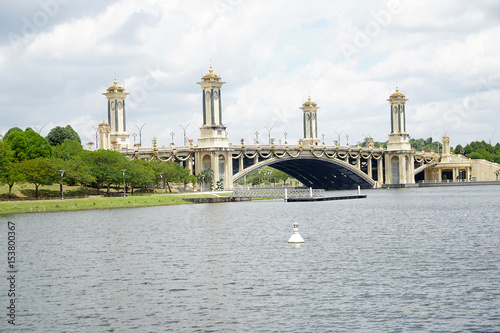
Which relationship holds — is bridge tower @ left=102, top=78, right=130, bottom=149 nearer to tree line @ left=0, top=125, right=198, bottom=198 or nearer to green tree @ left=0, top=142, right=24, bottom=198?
tree line @ left=0, top=125, right=198, bottom=198

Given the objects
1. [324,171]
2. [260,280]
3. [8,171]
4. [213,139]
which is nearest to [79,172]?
[8,171]

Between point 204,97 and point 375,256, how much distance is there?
112 meters

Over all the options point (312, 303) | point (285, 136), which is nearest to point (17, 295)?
point (312, 303)

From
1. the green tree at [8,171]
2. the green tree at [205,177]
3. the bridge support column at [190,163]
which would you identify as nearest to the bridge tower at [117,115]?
the bridge support column at [190,163]

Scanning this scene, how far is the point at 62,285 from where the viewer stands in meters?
34.7

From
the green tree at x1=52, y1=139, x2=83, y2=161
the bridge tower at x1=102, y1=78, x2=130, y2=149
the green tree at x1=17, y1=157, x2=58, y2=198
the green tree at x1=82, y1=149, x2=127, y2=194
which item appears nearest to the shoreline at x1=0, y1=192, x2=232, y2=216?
the green tree at x1=17, y1=157, x2=58, y2=198

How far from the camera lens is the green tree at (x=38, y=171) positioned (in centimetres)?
9950

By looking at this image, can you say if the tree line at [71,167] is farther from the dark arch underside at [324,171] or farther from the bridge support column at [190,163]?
the dark arch underside at [324,171]

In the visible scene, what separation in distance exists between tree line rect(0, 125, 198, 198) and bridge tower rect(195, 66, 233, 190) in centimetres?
1119

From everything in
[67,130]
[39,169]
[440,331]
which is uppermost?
[67,130]

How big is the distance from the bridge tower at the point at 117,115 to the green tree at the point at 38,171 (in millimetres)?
50834

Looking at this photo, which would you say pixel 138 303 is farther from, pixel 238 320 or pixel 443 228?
pixel 443 228

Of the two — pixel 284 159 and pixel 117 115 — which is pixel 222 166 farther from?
pixel 117 115

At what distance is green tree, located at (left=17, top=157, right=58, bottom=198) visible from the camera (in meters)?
99.5
